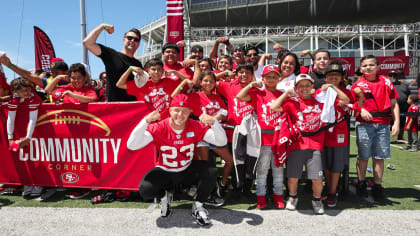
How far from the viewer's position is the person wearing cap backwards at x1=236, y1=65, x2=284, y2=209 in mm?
3035

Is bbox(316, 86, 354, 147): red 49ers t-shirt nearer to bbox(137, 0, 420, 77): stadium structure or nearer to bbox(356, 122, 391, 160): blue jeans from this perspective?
bbox(356, 122, 391, 160): blue jeans

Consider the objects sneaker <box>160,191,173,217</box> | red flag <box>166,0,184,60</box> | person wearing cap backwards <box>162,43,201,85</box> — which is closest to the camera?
sneaker <box>160,191,173,217</box>

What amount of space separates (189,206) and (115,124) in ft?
5.08

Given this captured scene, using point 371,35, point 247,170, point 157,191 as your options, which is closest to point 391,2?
point 371,35

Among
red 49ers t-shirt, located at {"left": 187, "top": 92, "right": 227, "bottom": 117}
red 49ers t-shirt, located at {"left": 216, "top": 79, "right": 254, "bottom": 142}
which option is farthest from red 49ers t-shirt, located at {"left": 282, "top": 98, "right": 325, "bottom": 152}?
red 49ers t-shirt, located at {"left": 187, "top": 92, "right": 227, "bottom": 117}

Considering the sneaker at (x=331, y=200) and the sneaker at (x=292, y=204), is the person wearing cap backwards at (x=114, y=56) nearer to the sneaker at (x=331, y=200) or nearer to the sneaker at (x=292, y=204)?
the sneaker at (x=292, y=204)

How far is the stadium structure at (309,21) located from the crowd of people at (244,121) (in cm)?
1572

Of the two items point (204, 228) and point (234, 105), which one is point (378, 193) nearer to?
point (234, 105)

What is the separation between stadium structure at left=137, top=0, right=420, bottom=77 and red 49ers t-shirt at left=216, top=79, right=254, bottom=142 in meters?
16.2

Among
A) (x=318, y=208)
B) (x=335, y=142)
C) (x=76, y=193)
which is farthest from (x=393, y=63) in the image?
(x=76, y=193)

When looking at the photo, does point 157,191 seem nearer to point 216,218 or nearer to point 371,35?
point 216,218

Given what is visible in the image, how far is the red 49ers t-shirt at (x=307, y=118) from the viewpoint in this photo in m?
2.93

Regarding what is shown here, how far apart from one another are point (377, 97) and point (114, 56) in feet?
12.7

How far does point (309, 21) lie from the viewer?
20.0 metres
